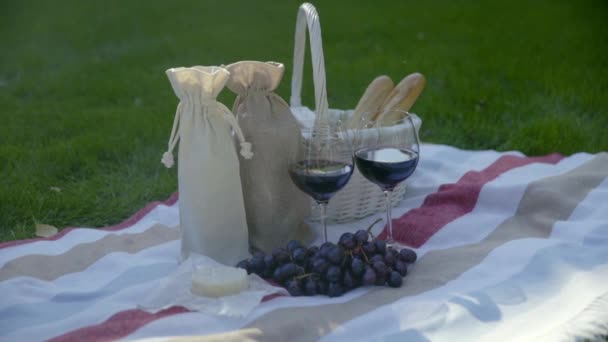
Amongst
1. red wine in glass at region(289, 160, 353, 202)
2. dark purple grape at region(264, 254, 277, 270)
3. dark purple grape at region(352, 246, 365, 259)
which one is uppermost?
red wine in glass at region(289, 160, 353, 202)

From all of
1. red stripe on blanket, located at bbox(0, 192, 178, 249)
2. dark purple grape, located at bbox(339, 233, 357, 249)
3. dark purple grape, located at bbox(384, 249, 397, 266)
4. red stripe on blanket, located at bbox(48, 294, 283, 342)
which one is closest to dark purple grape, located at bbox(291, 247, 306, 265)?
dark purple grape, located at bbox(339, 233, 357, 249)

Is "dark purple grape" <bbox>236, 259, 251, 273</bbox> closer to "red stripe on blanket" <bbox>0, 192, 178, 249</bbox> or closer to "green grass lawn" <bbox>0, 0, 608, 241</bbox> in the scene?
"red stripe on blanket" <bbox>0, 192, 178, 249</bbox>

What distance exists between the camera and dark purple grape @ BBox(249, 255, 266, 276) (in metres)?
1.86

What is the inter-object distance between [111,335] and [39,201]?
130 cm

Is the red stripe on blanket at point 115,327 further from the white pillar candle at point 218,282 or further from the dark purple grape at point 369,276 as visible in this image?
the dark purple grape at point 369,276

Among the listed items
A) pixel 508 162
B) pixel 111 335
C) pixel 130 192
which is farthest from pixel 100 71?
pixel 111 335

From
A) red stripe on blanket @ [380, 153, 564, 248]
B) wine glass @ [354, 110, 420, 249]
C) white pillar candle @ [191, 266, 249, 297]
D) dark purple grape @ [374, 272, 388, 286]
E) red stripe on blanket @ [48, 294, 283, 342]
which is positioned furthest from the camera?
red stripe on blanket @ [380, 153, 564, 248]

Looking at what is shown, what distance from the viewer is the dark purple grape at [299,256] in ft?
6.03

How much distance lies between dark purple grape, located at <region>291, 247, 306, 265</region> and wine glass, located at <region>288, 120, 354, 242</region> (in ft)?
0.56

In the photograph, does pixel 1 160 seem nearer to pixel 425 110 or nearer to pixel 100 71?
pixel 100 71

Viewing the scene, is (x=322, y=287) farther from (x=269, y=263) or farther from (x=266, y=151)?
(x=266, y=151)

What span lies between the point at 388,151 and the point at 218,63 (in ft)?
9.93

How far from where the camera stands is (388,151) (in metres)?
2.07

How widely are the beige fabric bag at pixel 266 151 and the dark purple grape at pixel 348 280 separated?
0.37m
